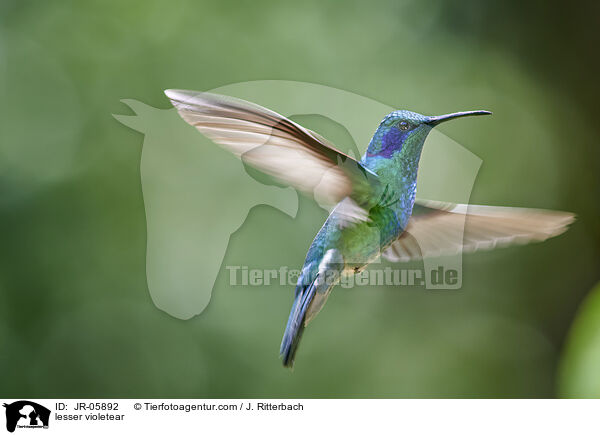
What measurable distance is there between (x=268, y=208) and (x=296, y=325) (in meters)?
0.87

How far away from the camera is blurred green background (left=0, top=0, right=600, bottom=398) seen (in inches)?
59.0

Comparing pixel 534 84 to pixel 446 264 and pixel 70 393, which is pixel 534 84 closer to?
pixel 446 264

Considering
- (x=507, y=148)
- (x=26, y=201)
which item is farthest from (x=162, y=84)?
(x=507, y=148)

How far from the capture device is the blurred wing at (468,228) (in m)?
0.74

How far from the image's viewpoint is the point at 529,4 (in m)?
1.54

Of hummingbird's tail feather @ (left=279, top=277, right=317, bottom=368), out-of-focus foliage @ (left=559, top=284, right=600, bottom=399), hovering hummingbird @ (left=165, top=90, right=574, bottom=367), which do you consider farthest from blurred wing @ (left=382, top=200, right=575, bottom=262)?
out-of-focus foliage @ (left=559, top=284, right=600, bottom=399)

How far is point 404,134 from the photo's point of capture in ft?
2.06

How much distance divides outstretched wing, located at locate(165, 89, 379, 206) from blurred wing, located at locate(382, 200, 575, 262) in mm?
194

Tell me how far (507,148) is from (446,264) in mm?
684
